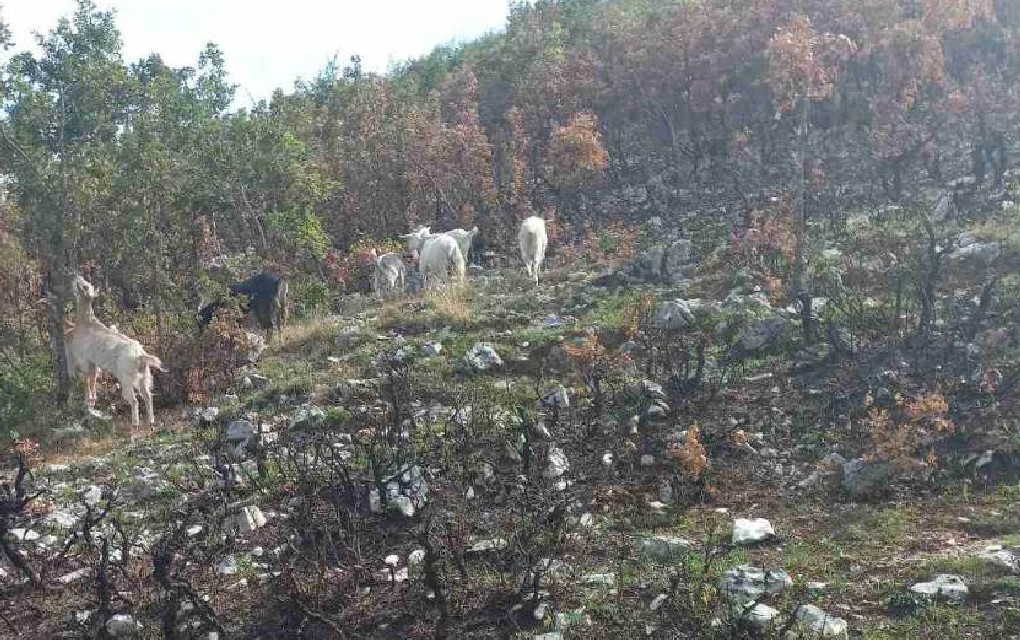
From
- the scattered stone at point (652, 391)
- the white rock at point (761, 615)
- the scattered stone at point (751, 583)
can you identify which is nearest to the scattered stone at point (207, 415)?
the scattered stone at point (652, 391)

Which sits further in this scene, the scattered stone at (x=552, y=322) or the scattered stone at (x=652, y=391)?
the scattered stone at (x=552, y=322)

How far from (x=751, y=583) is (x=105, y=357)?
848cm

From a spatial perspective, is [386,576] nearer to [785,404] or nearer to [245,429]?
[245,429]

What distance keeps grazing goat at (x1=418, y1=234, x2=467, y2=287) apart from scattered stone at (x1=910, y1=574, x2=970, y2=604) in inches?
407

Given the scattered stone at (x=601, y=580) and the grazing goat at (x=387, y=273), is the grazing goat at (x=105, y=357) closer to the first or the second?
the grazing goat at (x=387, y=273)

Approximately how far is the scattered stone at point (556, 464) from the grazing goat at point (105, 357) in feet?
17.3

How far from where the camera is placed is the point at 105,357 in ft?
35.9

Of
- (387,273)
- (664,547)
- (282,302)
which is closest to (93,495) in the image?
(664,547)

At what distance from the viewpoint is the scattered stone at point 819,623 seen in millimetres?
5180

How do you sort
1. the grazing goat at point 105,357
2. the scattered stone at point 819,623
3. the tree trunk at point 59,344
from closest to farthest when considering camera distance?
the scattered stone at point 819,623
the grazing goat at point 105,357
the tree trunk at point 59,344

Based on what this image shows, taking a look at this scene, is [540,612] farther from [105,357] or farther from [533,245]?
[533,245]

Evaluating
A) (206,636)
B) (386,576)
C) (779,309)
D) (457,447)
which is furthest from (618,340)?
(206,636)

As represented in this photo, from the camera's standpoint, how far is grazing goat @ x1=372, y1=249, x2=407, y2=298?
16.0 metres

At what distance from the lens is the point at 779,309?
11.2m
